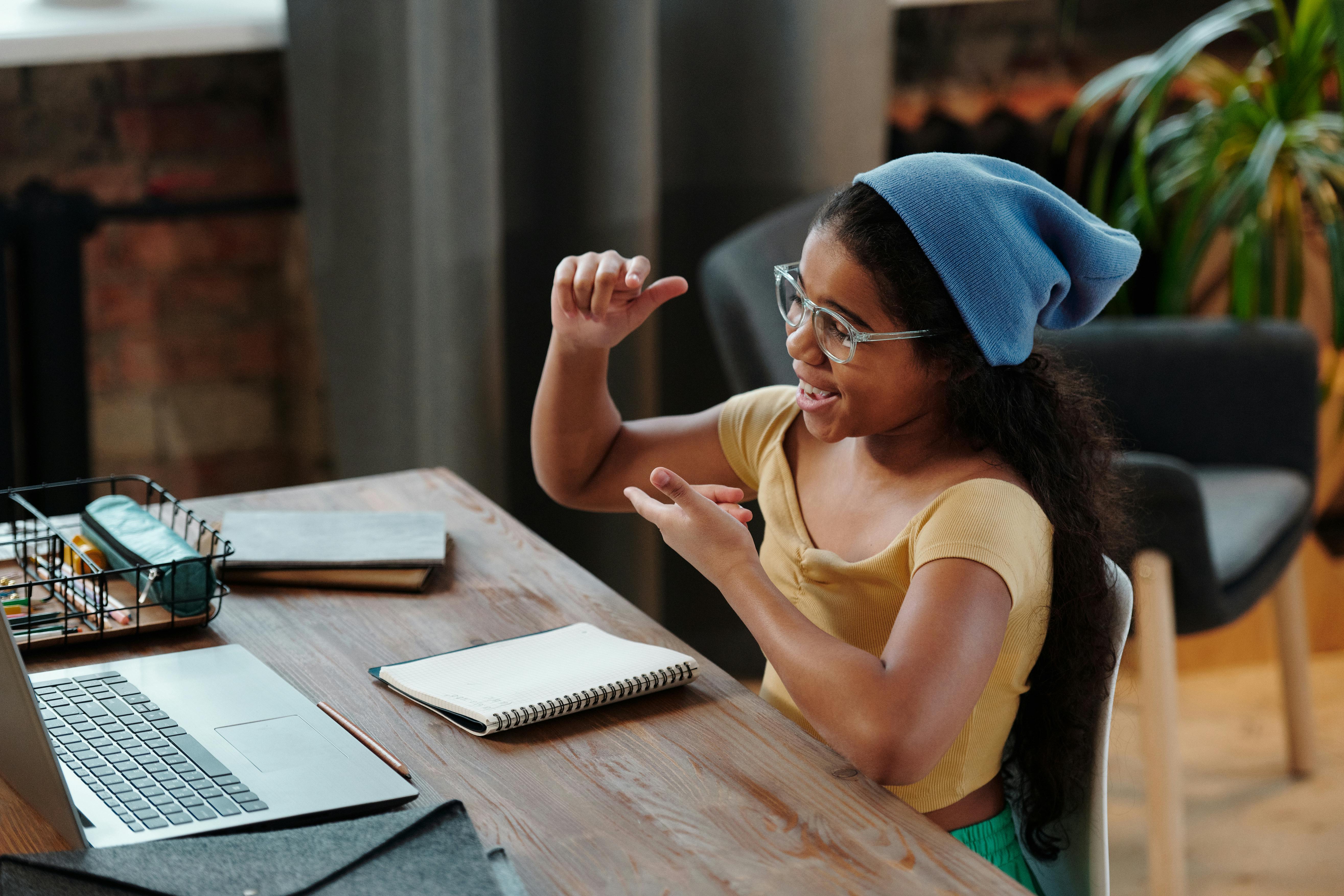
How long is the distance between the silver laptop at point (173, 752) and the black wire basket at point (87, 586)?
5 centimetres

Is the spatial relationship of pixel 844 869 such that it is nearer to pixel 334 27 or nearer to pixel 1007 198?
pixel 1007 198

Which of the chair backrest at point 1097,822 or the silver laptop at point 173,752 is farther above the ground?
the silver laptop at point 173,752

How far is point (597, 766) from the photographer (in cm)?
107

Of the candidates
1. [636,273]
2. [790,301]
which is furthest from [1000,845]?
[636,273]

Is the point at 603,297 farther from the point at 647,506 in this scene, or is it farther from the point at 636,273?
the point at 647,506

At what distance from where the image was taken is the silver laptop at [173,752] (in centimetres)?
96

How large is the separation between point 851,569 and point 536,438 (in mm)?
452

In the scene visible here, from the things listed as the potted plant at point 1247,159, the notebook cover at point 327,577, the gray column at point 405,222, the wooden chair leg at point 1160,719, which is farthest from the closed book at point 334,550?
the potted plant at point 1247,159

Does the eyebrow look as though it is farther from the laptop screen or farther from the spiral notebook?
the laptop screen

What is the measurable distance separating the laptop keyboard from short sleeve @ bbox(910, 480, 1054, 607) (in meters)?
0.54

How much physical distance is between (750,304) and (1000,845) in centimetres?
104

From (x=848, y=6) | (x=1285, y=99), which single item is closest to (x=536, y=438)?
(x=848, y=6)

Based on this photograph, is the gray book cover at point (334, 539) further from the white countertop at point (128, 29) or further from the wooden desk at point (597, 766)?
the white countertop at point (128, 29)

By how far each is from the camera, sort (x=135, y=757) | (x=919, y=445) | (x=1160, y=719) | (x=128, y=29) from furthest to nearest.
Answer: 1. (x=128, y=29)
2. (x=1160, y=719)
3. (x=919, y=445)
4. (x=135, y=757)
